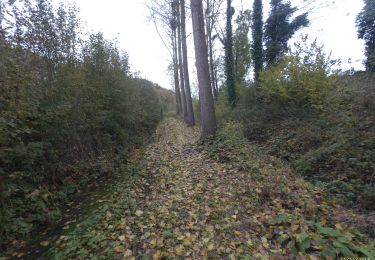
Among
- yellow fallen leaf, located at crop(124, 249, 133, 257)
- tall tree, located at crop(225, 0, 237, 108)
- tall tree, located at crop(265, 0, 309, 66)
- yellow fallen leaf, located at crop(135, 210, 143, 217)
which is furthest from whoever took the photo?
tall tree, located at crop(225, 0, 237, 108)

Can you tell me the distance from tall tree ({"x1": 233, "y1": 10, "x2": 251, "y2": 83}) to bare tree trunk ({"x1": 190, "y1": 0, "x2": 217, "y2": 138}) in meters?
10.0

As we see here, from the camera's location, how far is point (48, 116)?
16.1ft

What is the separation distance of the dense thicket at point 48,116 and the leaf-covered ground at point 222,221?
1.21 metres

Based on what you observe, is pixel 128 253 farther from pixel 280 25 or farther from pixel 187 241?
pixel 280 25

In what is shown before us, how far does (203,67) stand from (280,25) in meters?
9.71

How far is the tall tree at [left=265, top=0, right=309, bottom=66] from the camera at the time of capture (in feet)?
49.4

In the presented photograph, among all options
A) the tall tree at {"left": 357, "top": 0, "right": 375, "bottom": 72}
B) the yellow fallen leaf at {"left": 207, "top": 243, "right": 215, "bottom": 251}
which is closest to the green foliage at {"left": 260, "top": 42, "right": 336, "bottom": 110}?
the yellow fallen leaf at {"left": 207, "top": 243, "right": 215, "bottom": 251}

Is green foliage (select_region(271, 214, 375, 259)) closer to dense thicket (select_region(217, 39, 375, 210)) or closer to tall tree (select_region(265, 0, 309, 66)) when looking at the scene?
dense thicket (select_region(217, 39, 375, 210))

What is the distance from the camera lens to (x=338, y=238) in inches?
117

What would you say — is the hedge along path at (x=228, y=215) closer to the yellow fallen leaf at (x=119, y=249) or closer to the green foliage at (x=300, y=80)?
the yellow fallen leaf at (x=119, y=249)

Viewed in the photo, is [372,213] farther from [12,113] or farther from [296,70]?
[296,70]

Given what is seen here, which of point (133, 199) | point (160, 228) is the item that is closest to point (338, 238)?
point (160, 228)

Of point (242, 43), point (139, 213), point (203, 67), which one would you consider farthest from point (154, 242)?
point (242, 43)

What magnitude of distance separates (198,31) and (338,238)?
8.33 m
